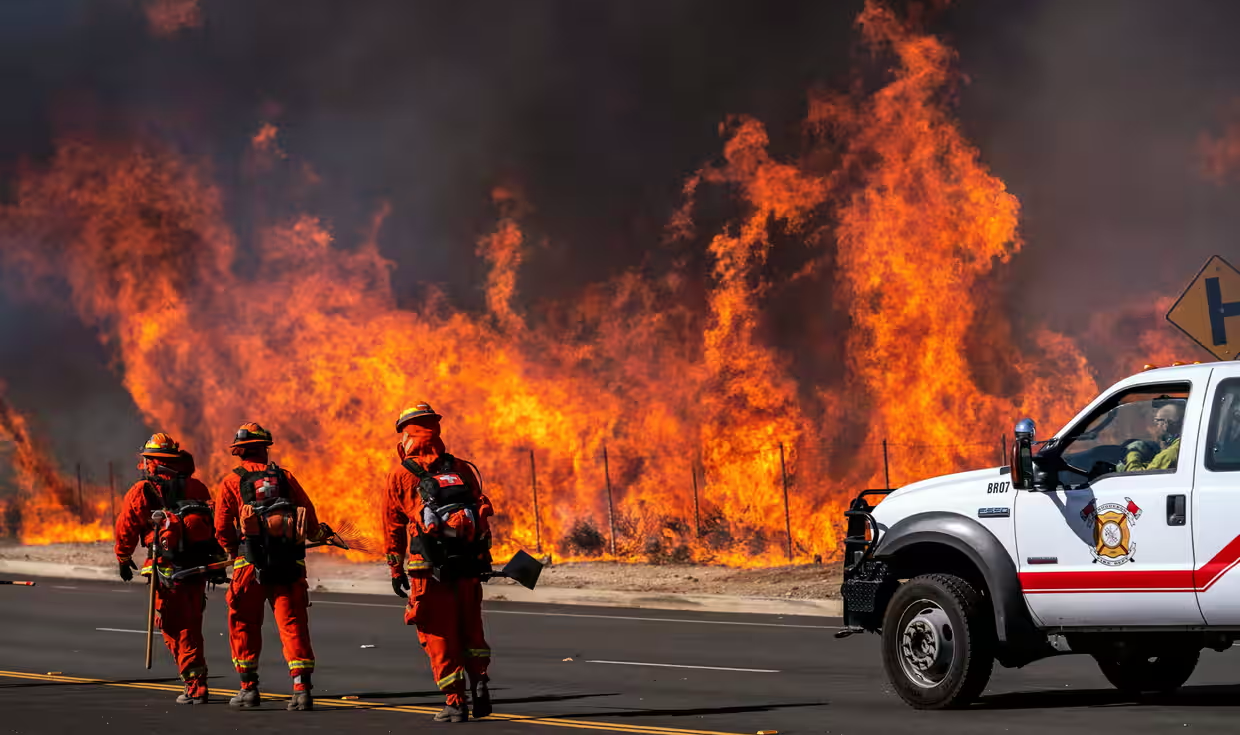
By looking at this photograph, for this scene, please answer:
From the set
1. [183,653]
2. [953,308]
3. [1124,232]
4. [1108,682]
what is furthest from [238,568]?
[1124,232]

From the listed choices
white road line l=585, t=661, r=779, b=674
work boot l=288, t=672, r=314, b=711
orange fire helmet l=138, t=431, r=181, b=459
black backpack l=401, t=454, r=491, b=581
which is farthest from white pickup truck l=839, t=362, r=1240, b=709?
orange fire helmet l=138, t=431, r=181, b=459

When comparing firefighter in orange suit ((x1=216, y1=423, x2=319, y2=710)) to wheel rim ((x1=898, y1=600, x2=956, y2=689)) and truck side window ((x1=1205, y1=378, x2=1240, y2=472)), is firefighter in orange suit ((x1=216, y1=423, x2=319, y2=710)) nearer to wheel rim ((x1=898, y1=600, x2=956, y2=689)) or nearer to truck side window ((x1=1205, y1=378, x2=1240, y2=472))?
wheel rim ((x1=898, y1=600, x2=956, y2=689))

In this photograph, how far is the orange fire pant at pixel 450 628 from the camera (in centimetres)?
1098

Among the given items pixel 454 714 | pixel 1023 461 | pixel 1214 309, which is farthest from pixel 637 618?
pixel 1023 461

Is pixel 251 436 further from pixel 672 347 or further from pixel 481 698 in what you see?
pixel 672 347

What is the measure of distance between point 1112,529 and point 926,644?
56.5 inches

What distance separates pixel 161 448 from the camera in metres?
13.0

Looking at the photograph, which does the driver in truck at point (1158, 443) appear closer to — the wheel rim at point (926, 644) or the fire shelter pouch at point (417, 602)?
the wheel rim at point (926, 644)

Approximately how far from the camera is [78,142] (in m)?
36.7

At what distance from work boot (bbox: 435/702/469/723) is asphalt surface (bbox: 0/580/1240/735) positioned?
10 cm

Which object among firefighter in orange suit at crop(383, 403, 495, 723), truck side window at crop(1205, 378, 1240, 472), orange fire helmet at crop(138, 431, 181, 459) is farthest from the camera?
orange fire helmet at crop(138, 431, 181, 459)

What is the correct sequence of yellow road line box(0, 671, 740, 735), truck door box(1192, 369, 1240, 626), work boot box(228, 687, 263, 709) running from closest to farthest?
truck door box(1192, 369, 1240, 626), yellow road line box(0, 671, 740, 735), work boot box(228, 687, 263, 709)

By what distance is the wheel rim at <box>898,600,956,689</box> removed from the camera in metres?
11.0

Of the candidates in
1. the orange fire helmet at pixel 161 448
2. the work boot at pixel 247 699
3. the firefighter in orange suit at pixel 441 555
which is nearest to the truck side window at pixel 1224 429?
the firefighter in orange suit at pixel 441 555
